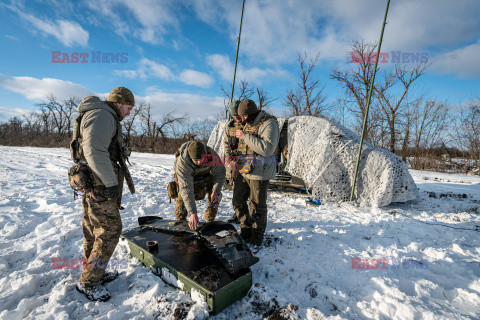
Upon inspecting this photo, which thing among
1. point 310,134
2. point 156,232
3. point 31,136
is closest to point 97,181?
point 156,232

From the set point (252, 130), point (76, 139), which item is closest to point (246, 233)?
point (252, 130)

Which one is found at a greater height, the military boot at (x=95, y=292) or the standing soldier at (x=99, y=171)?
the standing soldier at (x=99, y=171)

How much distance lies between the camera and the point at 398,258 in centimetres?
291

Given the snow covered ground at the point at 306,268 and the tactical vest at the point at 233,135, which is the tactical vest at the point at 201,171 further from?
the snow covered ground at the point at 306,268

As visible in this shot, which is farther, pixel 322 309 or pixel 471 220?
pixel 471 220

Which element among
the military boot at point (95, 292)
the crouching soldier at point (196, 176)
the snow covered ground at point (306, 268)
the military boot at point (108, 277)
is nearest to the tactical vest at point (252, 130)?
the crouching soldier at point (196, 176)

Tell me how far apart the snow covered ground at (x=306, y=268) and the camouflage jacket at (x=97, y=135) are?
121 centimetres

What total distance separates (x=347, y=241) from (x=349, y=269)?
0.77m

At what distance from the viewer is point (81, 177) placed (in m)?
2.12

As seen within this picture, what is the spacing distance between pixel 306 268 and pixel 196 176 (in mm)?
2104

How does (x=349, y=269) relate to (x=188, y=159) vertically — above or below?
below

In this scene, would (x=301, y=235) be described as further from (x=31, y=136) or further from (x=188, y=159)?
(x=31, y=136)

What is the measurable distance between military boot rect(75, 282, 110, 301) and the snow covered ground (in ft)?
0.20

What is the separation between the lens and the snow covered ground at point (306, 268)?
2.01 m
